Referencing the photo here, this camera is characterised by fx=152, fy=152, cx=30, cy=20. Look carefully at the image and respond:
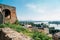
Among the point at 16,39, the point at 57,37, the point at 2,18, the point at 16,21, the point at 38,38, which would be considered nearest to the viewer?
the point at 16,39

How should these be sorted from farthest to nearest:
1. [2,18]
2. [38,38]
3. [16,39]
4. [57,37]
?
[2,18], [38,38], [57,37], [16,39]

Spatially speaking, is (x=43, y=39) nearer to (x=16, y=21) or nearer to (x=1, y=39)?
(x=1, y=39)

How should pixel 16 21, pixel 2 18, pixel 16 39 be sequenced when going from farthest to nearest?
pixel 16 21 → pixel 2 18 → pixel 16 39

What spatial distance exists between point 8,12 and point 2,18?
2.31 metres

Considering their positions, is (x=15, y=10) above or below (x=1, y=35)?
above

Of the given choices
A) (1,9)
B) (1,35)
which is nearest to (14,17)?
(1,9)

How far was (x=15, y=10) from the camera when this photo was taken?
17.4 meters

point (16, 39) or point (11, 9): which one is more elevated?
point (11, 9)

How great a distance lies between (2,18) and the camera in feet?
50.2

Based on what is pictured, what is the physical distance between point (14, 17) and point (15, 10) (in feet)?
2.70

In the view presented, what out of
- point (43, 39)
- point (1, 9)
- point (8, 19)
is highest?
point (1, 9)

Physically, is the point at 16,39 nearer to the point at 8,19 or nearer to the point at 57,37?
the point at 57,37

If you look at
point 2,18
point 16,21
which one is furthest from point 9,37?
point 16,21

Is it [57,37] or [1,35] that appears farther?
[1,35]
